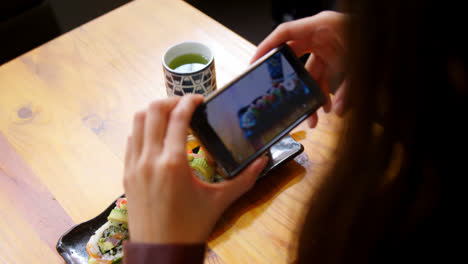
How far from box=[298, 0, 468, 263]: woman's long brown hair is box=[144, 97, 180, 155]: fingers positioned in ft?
0.71

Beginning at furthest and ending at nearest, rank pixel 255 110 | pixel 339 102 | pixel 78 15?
pixel 78 15, pixel 339 102, pixel 255 110

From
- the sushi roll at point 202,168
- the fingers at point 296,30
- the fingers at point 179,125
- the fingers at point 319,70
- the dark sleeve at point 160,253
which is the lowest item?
the sushi roll at point 202,168

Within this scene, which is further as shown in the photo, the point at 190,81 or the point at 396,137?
the point at 190,81

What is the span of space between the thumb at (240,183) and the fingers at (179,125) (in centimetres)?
10

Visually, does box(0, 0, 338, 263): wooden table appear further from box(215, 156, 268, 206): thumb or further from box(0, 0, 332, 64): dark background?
box(0, 0, 332, 64): dark background

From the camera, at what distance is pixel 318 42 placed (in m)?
0.76

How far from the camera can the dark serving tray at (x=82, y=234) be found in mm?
648

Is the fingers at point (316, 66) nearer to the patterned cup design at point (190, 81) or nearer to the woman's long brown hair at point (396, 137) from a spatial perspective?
the patterned cup design at point (190, 81)

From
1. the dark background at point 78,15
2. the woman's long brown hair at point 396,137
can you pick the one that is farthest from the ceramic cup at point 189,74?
the dark background at point 78,15

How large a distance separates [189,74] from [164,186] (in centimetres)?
28

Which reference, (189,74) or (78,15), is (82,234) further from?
(78,15)

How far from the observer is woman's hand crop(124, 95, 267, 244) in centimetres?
47

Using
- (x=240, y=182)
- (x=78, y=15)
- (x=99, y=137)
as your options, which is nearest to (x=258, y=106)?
(x=240, y=182)

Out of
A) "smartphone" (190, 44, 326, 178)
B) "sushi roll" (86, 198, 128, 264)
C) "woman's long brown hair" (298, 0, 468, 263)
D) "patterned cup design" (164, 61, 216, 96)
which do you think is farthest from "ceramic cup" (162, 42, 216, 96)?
"woman's long brown hair" (298, 0, 468, 263)
